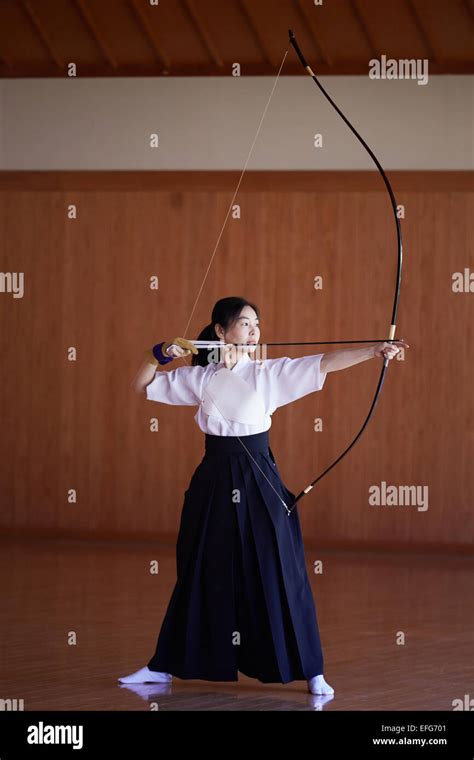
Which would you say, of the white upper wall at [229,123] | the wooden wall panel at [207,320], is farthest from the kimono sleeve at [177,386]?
the white upper wall at [229,123]

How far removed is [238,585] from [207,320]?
14.6 ft

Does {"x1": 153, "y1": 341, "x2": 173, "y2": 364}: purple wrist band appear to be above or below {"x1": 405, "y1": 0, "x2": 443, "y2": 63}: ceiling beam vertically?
below

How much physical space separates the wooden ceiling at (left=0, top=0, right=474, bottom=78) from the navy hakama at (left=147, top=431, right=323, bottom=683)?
473 centimetres

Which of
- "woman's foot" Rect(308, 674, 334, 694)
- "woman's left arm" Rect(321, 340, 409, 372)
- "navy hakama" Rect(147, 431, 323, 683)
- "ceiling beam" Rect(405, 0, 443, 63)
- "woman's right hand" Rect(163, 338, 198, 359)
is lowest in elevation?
"woman's foot" Rect(308, 674, 334, 694)

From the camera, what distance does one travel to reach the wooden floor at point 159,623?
370 cm

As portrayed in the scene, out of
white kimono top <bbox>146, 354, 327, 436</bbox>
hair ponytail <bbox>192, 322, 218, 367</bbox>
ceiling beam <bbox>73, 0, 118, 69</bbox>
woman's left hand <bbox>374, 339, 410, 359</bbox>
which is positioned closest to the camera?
woman's left hand <bbox>374, 339, 410, 359</bbox>

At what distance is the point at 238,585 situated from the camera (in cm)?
376

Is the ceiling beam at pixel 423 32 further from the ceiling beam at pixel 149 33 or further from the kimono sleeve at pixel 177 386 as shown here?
the kimono sleeve at pixel 177 386

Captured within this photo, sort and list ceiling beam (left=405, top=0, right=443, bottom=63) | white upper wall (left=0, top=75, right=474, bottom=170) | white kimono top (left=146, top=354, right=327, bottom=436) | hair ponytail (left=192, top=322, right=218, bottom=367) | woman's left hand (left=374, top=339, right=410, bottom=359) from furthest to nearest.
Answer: white upper wall (left=0, top=75, right=474, bottom=170) → ceiling beam (left=405, top=0, right=443, bottom=63) → hair ponytail (left=192, top=322, right=218, bottom=367) → white kimono top (left=146, top=354, right=327, bottom=436) → woman's left hand (left=374, top=339, right=410, bottom=359)

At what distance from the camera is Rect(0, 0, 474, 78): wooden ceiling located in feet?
25.1

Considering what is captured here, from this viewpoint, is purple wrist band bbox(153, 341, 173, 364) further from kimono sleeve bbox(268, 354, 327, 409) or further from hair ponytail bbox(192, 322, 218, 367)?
kimono sleeve bbox(268, 354, 327, 409)

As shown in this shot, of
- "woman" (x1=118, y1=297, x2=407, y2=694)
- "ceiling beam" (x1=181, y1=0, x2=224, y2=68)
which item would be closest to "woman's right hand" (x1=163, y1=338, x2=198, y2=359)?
"woman" (x1=118, y1=297, x2=407, y2=694)

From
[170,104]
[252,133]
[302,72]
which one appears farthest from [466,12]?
[170,104]

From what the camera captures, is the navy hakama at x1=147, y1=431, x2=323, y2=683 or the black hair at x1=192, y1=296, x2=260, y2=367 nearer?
the navy hakama at x1=147, y1=431, x2=323, y2=683
